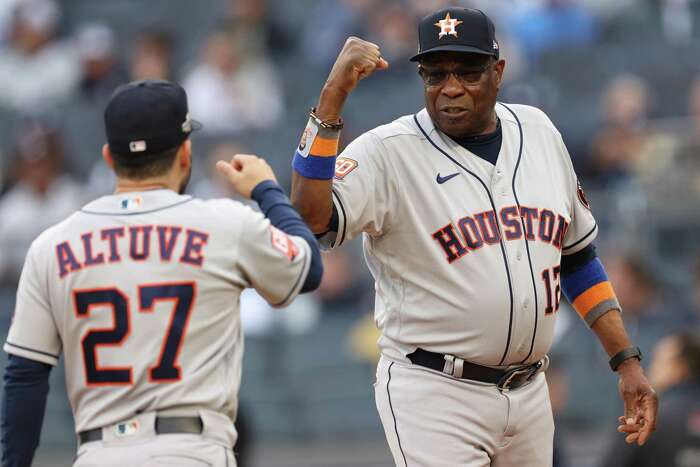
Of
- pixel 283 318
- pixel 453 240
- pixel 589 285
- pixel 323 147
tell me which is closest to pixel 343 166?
pixel 323 147

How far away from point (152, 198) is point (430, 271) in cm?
107

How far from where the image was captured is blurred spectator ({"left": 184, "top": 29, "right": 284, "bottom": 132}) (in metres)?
11.9

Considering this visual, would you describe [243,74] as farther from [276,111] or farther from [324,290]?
[324,290]

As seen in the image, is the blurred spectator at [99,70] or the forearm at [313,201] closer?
the forearm at [313,201]

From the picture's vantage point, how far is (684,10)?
39.1 ft

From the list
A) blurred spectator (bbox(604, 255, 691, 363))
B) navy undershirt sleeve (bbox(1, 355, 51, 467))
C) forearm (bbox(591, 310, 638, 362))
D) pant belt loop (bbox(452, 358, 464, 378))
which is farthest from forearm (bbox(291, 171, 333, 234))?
blurred spectator (bbox(604, 255, 691, 363))

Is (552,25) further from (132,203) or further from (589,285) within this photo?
(132,203)

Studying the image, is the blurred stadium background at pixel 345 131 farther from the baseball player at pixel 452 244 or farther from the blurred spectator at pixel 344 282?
the baseball player at pixel 452 244

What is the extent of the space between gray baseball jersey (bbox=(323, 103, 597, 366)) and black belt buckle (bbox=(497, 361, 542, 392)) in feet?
0.14

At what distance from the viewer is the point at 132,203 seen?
3.88 m

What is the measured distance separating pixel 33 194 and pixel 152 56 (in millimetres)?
1810

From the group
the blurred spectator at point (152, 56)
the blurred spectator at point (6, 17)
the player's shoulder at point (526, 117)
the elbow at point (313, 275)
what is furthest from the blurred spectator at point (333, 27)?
the elbow at point (313, 275)

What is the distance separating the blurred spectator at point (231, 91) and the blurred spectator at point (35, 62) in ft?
4.87

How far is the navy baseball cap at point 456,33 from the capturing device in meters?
4.49
